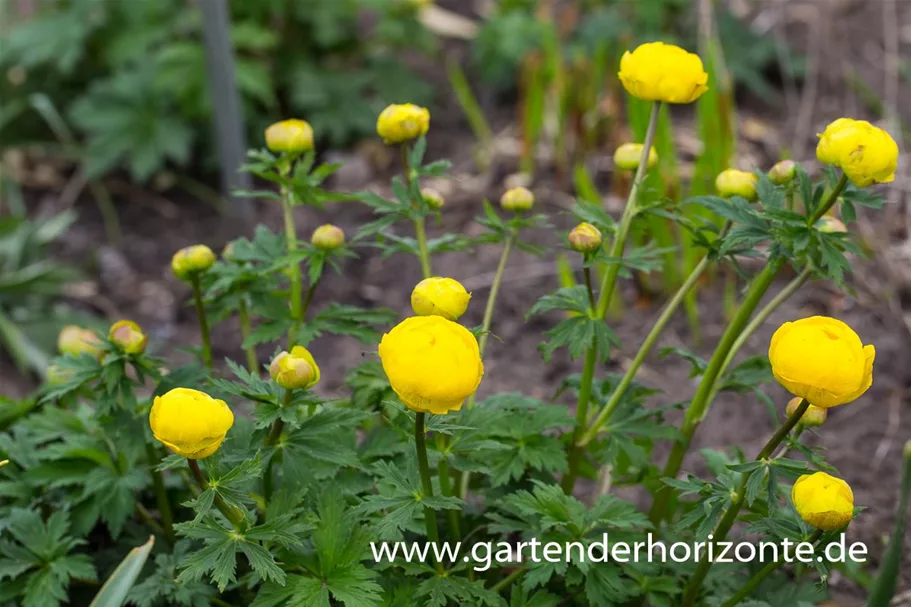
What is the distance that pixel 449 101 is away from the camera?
3.08 meters

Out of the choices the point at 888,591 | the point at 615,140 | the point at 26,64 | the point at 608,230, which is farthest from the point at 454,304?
the point at 26,64

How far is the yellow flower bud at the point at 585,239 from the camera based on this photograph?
108 cm

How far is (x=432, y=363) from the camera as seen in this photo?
32.3 inches

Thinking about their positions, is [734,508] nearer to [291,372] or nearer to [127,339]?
[291,372]

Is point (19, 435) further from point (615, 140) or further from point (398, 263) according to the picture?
point (615, 140)

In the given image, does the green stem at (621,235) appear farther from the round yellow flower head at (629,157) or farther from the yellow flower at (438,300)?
the yellow flower at (438,300)

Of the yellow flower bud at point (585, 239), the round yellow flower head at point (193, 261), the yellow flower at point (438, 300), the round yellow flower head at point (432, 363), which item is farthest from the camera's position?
the round yellow flower head at point (193, 261)

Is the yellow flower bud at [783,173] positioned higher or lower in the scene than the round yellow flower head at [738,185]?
higher

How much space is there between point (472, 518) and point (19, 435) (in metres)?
0.62

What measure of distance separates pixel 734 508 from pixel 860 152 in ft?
1.30

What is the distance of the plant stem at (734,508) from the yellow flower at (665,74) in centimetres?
37

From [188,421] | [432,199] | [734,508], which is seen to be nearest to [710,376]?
[734,508]

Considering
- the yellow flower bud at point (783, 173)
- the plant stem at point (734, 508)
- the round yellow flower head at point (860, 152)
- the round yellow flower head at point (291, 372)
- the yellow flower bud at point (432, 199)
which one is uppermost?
the round yellow flower head at point (860, 152)

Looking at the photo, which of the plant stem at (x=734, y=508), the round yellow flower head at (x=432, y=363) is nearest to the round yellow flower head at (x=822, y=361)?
the plant stem at (x=734, y=508)
